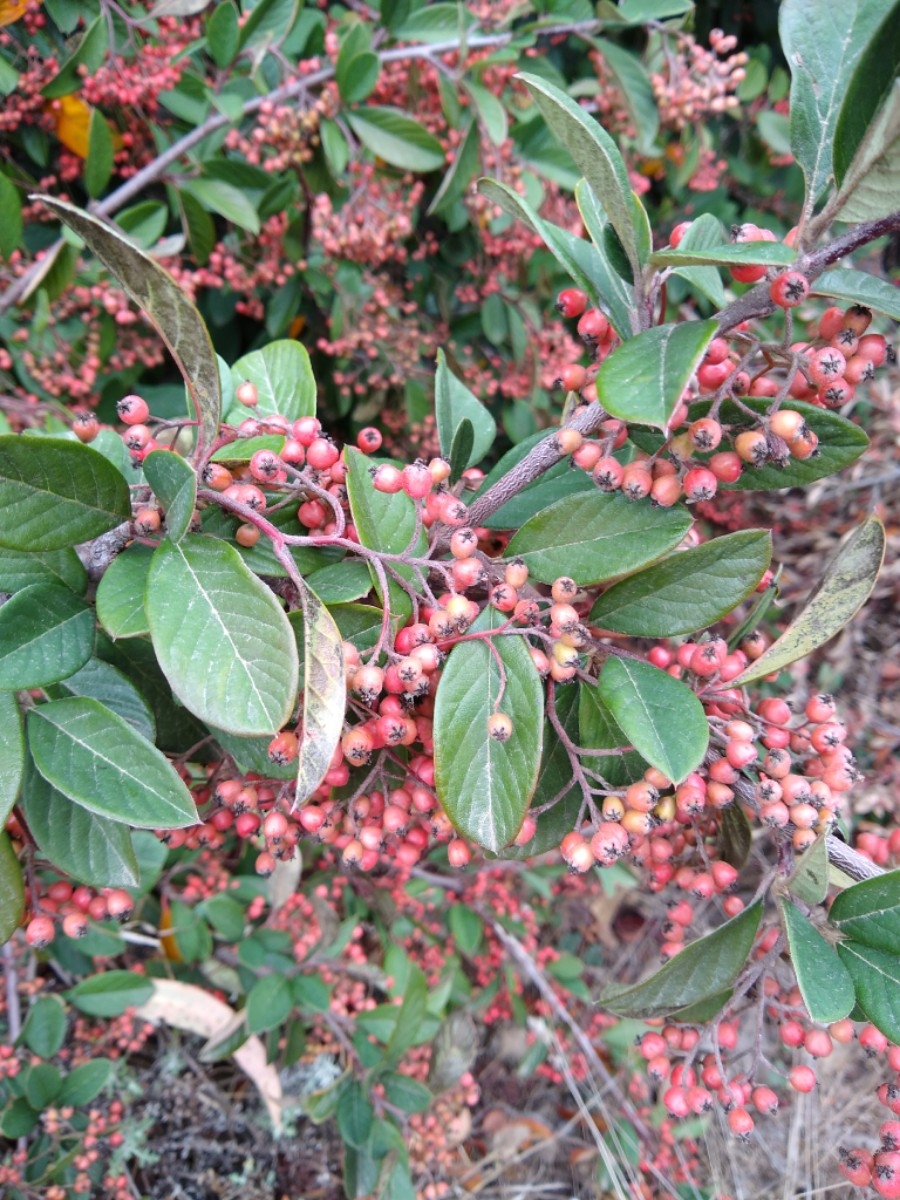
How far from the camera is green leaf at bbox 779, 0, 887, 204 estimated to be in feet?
2.98

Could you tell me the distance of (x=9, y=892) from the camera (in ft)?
3.32

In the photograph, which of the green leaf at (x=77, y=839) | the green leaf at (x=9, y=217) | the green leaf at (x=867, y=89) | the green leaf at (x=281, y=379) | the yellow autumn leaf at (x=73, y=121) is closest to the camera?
the green leaf at (x=867, y=89)

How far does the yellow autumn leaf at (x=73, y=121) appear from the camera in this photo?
2.42 m

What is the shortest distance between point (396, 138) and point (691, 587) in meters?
2.01

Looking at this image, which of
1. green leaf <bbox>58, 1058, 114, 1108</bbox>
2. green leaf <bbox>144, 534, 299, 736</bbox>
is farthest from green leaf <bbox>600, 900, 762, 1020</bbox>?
green leaf <bbox>58, 1058, 114, 1108</bbox>

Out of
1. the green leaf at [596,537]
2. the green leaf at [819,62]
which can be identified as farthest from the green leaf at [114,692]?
the green leaf at [819,62]

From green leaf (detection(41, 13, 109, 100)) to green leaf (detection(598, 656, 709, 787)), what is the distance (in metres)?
Result: 2.19

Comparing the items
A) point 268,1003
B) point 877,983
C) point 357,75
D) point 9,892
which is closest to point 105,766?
point 9,892

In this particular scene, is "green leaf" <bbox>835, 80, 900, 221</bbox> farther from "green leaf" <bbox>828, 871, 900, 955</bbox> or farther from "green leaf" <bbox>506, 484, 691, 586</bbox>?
"green leaf" <bbox>828, 871, 900, 955</bbox>

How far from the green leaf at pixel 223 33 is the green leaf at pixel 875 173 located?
1946mm

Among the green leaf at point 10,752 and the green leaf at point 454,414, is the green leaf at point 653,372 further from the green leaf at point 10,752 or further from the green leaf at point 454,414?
the green leaf at point 10,752

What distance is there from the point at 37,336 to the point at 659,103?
7.05 ft

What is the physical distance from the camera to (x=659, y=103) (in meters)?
2.56

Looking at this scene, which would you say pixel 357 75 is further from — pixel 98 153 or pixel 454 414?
pixel 454 414
